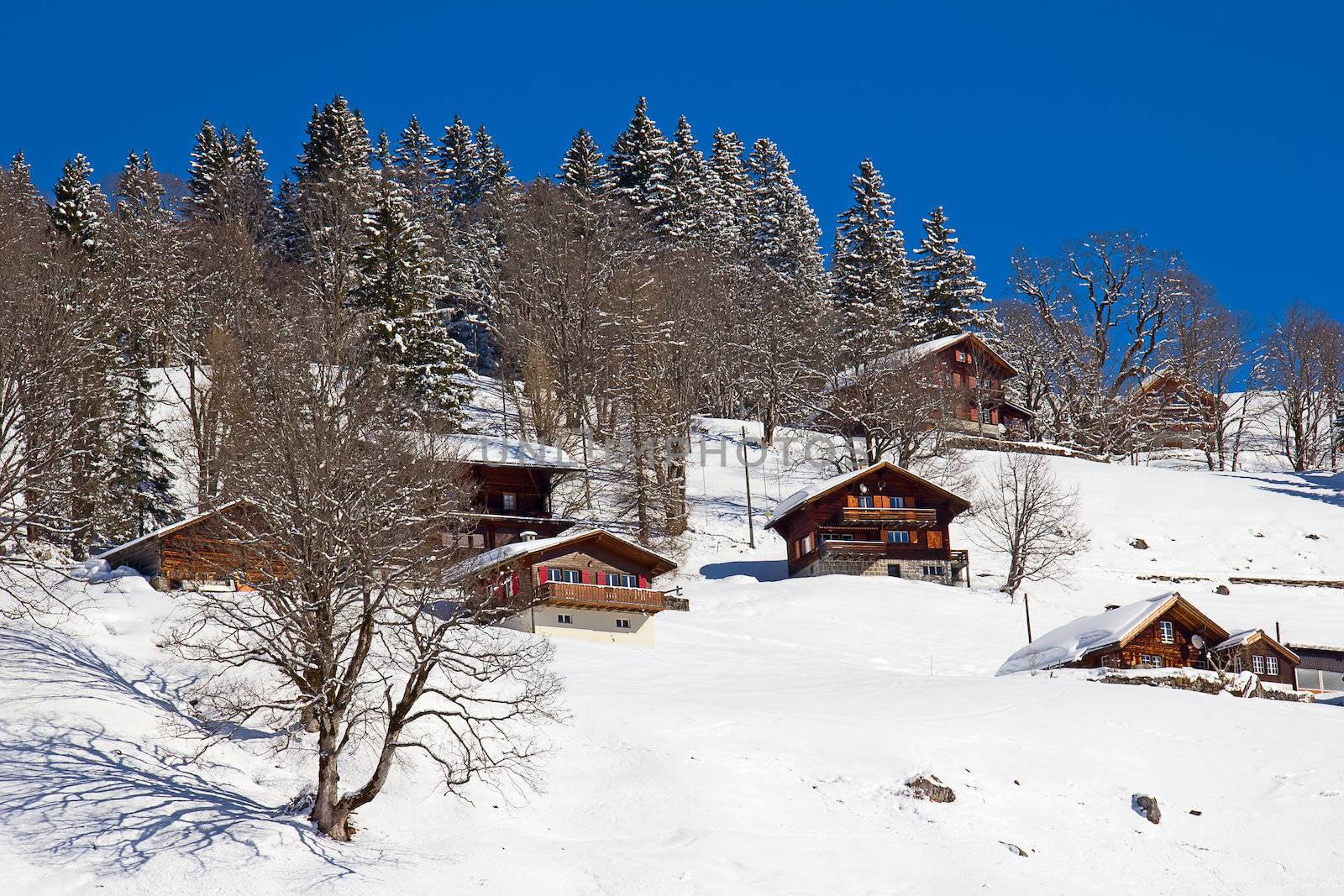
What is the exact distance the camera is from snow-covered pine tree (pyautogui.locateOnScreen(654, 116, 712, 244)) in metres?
93.2

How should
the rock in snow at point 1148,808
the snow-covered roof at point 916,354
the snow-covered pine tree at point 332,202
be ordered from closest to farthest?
the rock in snow at point 1148,808, the snow-covered pine tree at point 332,202, the snow-covered roof at point 916,354

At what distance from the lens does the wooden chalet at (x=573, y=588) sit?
45.5m

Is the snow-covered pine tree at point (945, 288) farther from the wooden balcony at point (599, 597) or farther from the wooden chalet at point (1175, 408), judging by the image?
the wooden balcony at point (599, 597)

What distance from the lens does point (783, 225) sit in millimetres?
103500

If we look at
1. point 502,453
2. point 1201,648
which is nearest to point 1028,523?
point 1201,648

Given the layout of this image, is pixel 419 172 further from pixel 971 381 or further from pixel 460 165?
pixel 971 381

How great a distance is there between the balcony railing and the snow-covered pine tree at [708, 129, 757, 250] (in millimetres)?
37823

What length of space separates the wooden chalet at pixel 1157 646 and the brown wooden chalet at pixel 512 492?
75.4ft

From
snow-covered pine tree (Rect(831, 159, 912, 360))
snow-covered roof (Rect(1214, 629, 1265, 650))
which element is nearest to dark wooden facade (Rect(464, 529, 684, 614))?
snow-covered roof (Rect(1214, 629, 1265, 650))

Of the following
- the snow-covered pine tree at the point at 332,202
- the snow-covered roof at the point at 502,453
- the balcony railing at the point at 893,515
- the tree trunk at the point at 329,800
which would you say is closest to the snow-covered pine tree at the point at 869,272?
the balcony railing at the point at 893,515

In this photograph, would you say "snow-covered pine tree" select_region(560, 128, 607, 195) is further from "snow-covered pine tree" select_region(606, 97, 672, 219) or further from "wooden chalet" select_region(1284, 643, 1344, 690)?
"wooden chalet" select_region(1284, 643, 1344, 690)

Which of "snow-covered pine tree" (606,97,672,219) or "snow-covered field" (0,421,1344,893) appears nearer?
"snow-covered field" (0,421,1344,893)

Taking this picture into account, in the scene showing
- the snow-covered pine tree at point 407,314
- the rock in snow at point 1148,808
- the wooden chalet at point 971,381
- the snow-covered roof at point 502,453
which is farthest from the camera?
the wooden chalet at point 971,381

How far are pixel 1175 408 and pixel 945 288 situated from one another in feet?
59.1
